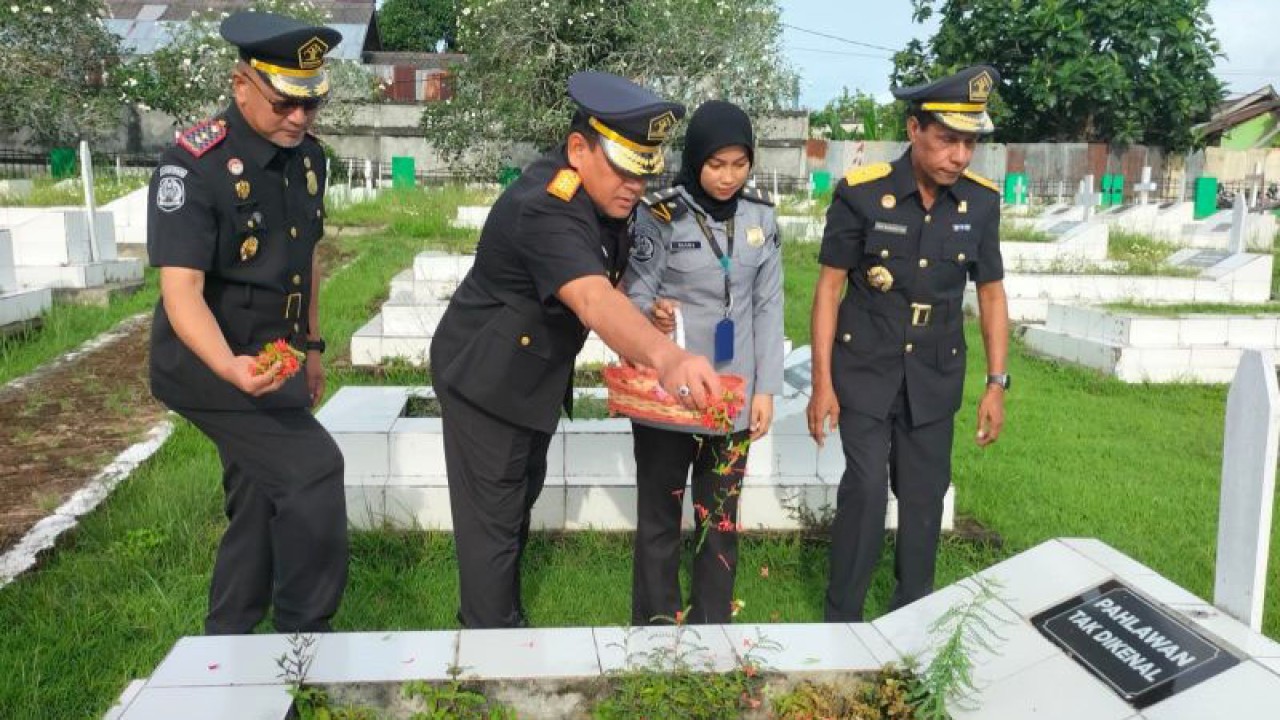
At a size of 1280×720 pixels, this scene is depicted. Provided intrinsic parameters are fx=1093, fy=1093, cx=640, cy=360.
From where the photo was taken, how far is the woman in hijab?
3283 millimetres

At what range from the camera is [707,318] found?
3.40 meters

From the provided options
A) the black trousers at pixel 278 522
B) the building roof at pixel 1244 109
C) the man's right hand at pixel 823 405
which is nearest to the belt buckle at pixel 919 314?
the man's right hand at pixel 823 405

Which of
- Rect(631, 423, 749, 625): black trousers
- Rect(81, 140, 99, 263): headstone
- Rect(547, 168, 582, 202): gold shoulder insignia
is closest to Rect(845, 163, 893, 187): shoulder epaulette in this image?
Rect(631, 423, 749, 625): black trousers

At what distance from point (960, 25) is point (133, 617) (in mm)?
34371

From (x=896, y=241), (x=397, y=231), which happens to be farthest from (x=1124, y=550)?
(x=397, y=231)

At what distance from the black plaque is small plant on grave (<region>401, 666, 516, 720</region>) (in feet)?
4.45

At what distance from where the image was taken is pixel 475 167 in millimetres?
25250

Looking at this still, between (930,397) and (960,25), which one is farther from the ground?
(960,25)

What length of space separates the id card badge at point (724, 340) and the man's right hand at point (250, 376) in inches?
52.5

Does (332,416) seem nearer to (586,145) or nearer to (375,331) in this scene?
(586,145)

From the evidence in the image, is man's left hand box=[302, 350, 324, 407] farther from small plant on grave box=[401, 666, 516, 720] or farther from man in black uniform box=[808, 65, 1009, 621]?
man in black uniform box=[808, 65, 1009, 621]

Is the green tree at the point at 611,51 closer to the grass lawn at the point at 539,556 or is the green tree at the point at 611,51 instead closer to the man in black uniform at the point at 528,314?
the grass lawn at the point at 539,556

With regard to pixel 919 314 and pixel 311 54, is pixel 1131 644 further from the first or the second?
pixel 311 54

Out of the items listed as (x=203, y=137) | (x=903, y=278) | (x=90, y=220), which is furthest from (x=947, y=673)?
(x=90, y=220)
